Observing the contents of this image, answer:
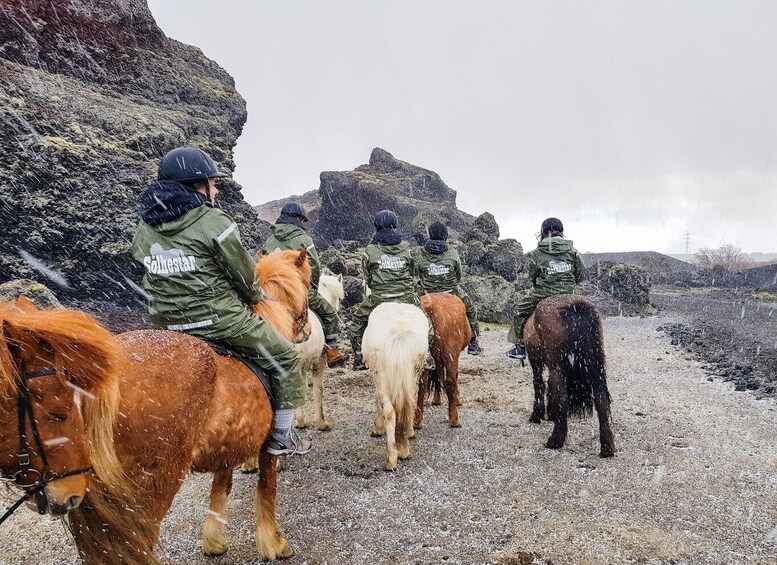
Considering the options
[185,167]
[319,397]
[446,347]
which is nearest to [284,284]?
[185,167]

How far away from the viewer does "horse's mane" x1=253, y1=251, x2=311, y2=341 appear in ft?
11.5

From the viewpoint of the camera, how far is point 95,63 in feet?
47.0


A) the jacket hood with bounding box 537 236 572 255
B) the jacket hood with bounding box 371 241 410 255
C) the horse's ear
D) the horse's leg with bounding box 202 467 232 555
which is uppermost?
the jacket hood with bounding box 537 236 572 255

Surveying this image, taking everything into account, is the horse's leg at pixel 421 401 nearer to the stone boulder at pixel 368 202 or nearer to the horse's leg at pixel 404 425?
the horse's leg at pixel 404 425

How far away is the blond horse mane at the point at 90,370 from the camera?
160 cm

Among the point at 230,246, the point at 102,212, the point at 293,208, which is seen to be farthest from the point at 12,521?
the point at 102,212

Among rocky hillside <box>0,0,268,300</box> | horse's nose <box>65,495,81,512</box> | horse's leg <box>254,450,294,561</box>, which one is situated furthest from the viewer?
rocky hillside <box>0,0,268,300</box>

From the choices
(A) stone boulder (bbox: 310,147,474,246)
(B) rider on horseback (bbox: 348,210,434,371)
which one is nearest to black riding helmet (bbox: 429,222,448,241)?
(B) rider on horseback (bbox: 348,210,434,371)

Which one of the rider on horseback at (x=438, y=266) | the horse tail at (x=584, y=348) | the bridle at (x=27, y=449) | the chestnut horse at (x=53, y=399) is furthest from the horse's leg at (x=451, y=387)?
the bridle at (x=27, y=449)

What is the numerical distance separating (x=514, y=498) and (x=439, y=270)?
3678 mm

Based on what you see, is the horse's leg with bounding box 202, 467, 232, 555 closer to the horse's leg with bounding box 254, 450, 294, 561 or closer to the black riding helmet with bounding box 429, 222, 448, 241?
the horse's leg with bounding box 254, 450, 294, 561

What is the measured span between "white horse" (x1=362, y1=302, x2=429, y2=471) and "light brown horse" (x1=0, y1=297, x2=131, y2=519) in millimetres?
3537

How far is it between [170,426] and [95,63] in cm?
1641

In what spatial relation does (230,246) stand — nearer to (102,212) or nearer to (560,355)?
(560,355)
